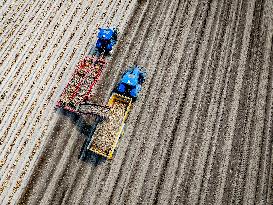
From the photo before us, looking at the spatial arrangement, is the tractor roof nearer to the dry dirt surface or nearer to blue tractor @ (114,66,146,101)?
the dry dirt surface

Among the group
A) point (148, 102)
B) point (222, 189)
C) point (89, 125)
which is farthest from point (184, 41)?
point (222, 189)

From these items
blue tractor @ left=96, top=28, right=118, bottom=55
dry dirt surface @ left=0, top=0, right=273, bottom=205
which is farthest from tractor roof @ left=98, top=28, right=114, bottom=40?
dry dirt surface @ left=0, top=0, right=273, bottom=205

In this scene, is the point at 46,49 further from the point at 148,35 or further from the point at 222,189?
the point at 222,189

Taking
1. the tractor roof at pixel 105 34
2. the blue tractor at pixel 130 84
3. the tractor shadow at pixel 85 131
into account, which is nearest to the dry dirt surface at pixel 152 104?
the tractor shadow at pixel 85 131

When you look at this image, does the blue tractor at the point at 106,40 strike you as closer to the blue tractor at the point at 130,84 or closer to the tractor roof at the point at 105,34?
the tractor roof at the point at 105,34

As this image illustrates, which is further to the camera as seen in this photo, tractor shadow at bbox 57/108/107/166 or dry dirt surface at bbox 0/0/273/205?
tractor shadow at bbox 57/108/107/166

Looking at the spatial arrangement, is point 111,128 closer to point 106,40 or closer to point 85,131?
point 85,131
